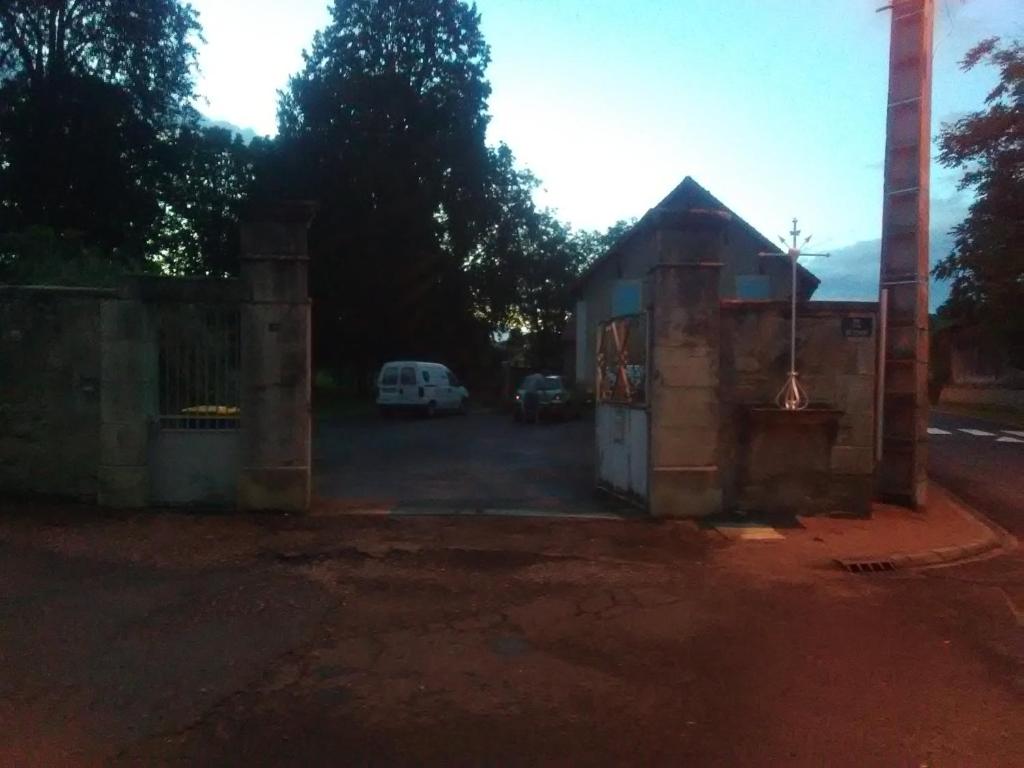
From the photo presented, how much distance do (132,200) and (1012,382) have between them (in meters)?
37.8

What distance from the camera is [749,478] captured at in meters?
12.0

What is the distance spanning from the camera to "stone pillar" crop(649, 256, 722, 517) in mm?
11727

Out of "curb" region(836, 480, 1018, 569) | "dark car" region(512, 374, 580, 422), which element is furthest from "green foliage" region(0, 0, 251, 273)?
"curb" region(836, 480, 1018, 569)

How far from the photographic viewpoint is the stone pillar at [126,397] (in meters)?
11.5

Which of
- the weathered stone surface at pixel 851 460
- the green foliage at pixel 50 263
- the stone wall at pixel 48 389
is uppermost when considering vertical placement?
the green foliage at pixel 50 263

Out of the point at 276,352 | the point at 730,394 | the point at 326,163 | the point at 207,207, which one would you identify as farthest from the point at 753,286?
the point at 207,207

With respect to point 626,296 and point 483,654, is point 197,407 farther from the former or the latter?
point 626,296

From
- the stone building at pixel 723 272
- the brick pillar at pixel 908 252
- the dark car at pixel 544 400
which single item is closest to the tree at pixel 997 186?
the stone building at pixel 723 272

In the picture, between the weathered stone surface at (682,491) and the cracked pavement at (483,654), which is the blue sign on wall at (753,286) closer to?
the weathered stone surface at (682,491)

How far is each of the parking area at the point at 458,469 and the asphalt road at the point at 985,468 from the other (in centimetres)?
538

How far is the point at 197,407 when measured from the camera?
11727mm

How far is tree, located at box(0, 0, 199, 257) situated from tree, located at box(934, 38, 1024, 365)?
28.5 meters

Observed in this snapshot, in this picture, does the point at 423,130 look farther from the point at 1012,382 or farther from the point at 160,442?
the point at 160,442

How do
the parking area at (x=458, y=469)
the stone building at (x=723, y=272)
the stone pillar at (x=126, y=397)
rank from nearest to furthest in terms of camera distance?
1. the stone pillar at (x=126, y=397)
2. the parking area at (x=458, y=469)
3. the stone building at (x=723, y=272)
